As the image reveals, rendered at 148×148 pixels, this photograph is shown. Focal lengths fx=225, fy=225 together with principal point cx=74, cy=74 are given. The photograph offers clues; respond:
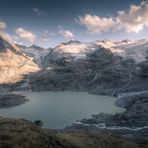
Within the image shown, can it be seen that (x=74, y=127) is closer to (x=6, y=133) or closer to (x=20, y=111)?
(x=20, y=111)

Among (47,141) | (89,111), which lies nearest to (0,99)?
(89,111)

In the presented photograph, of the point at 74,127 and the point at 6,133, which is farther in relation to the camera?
the point at 74,127

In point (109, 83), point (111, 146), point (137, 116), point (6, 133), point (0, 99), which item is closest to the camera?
point (6, 133)

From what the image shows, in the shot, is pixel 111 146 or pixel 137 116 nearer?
pixel 111 146

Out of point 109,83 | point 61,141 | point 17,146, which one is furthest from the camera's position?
point 109,83

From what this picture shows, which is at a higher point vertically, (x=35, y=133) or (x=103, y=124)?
(x=35, y=133)

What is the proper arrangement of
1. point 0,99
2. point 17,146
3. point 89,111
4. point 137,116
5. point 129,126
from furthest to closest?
point 0,99, point 89,111, point 137,116, point 129,126, point 17,146

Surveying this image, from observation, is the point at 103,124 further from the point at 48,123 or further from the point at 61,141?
the point at 61,141

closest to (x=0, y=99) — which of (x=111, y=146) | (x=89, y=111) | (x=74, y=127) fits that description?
(x=89, y=111)

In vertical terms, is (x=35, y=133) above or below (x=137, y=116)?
above
